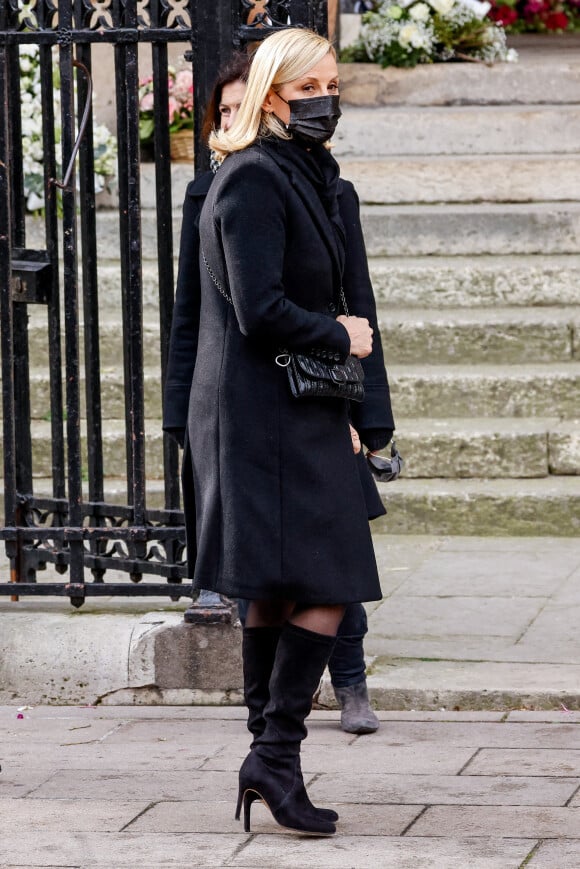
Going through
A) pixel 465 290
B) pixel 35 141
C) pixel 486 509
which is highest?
pixel 35 141

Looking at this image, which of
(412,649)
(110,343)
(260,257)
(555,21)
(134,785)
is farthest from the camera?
(555,21)

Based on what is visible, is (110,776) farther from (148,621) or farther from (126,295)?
(126,295)

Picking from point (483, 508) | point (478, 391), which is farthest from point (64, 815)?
point (478, 391)

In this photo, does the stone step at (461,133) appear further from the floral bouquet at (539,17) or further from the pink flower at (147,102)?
the floral bouquet at (539,17)

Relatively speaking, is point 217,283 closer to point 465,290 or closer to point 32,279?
point 32,279

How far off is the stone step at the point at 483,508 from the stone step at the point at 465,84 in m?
3.97

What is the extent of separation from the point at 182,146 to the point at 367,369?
569cm

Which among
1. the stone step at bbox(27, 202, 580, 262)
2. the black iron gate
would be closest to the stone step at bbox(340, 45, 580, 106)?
the stone step at bbox(27, 202, 580, 262)

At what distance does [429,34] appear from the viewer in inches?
417

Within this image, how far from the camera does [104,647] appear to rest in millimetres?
5203

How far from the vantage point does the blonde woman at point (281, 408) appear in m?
3.66

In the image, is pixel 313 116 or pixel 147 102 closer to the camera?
pixel 313 116

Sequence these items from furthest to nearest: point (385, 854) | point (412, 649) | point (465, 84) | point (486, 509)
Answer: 1. point (465, 84)
2. point (486, 509)
3. point (412, 649)
4. point (385, 854)

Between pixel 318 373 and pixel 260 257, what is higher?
pixel 260 257
